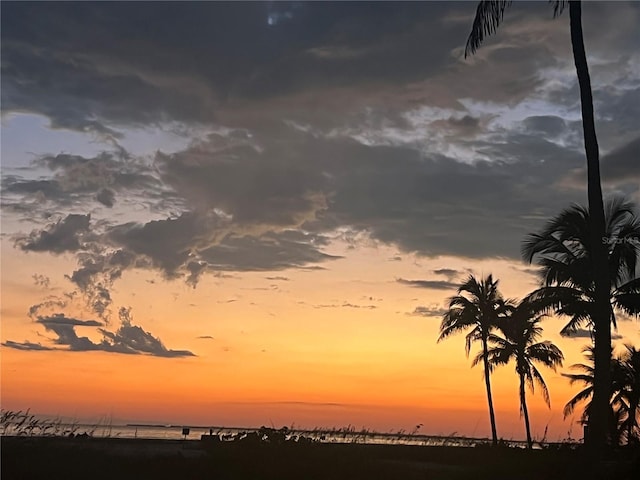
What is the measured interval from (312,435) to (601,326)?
59.0 feet

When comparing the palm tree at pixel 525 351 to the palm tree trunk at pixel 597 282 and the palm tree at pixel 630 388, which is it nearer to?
the palm tree at pixel 630 388

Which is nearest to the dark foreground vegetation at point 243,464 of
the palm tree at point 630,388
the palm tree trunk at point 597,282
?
the palm tree trunk at point 597,282

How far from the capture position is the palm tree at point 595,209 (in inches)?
639

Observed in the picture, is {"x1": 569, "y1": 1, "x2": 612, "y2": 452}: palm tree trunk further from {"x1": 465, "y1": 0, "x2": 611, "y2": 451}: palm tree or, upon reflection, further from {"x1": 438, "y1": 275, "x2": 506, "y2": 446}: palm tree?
{"x1": 438, "y1": 275, "x2": 506, "y2": 446}: palm tree

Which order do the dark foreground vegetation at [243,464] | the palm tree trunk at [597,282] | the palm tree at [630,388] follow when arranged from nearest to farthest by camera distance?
the palm tree trunk at [597,282] → the dark foreground vegetation at [243,464] → the palm tree at [630,388]

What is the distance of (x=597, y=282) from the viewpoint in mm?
16625

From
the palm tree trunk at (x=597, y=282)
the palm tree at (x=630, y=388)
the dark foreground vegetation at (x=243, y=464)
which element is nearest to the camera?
the palm tree trunk at (x=597, y=282)

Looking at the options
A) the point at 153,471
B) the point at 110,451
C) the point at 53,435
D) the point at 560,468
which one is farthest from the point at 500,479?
the point at 53,435

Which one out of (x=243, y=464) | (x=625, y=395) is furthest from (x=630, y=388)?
(x=243, y=464)

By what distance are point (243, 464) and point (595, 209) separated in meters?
11.9

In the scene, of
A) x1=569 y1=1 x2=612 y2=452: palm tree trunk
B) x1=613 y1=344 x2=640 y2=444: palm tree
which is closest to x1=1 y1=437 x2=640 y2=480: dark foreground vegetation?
x1=569 y1=1 x2=612 y2=452: palm tree trunk

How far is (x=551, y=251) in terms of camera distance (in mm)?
30031

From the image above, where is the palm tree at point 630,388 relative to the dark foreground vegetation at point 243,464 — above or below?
above

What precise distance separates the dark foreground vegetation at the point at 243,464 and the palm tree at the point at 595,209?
1390 mm
